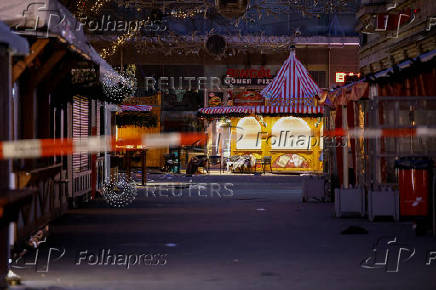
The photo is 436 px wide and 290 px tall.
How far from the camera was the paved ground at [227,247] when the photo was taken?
28.9 ft

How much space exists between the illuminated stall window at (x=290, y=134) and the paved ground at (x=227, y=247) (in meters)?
19.5

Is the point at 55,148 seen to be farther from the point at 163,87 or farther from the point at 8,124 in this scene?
the point at 163,87

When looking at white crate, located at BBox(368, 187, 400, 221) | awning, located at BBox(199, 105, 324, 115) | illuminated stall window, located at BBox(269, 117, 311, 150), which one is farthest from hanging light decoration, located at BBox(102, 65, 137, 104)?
illuminated stall window, located at BBox(269, 117, 311, 150)

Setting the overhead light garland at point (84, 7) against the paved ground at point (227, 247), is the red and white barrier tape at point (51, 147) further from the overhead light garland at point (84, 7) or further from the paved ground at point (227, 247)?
the overhead light garland at point (84, 7)

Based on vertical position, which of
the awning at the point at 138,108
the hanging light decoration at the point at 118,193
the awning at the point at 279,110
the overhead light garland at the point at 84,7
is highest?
the overhead light garland at the point at 84,7

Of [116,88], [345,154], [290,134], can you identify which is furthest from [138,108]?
[345,154]

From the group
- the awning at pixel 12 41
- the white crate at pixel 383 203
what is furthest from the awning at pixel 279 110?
the awning at pixel 12 41

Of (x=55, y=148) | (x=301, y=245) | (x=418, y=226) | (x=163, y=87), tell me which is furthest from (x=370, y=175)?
(x=163, y=87)

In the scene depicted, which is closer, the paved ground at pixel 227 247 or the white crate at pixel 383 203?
the paved ground at pixel 227 247

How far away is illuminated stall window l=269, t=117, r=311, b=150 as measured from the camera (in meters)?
39.2

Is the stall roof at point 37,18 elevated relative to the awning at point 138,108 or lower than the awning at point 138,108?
elevated

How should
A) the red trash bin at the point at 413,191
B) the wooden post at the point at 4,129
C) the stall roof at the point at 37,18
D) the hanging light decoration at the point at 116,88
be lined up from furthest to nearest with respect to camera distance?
the hanging light decoration at the point at 116,88 → the red trash bin at the point at 413,191 → the stall roof at the point at 37,18 → the wooden post at the point at 4,129

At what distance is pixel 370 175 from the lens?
1597 cm

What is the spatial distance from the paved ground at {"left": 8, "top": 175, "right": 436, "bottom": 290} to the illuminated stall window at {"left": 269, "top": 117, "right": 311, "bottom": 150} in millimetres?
19494
